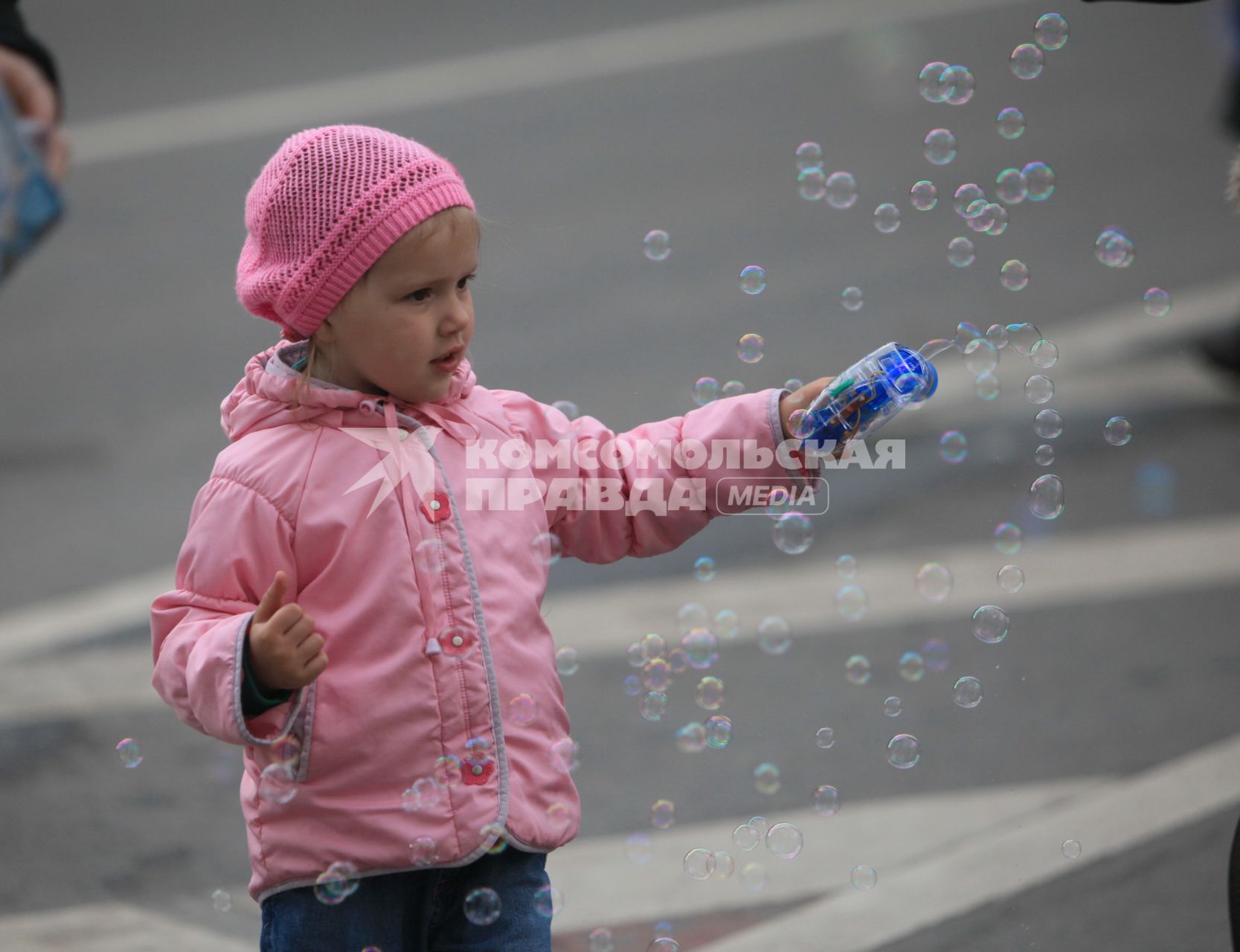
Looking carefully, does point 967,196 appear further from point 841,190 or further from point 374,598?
point 374,598

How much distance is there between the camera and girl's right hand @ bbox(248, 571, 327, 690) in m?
2.19

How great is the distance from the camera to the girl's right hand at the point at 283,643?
2191 millimetres

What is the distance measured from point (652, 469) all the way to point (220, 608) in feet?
2.44

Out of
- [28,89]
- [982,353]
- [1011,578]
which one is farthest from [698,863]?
[28,89]

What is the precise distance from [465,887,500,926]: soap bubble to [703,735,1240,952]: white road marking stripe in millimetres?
1112

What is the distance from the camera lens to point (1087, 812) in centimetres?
383

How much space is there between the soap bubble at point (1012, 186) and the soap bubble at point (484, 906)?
178 centimetres

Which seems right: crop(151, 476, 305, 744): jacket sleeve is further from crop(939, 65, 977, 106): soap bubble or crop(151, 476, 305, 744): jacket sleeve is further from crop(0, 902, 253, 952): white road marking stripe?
crop(939, 65, 977, 106): soap bubble

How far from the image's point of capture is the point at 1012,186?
3.38 metres

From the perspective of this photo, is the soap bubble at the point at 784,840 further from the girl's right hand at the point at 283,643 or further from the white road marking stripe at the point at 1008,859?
the girl's right hand at the point at 283,643

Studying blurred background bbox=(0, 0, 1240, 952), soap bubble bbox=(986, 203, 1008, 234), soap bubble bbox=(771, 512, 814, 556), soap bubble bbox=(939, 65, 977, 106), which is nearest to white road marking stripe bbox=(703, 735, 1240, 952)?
blurred background bbox=(0, 0, 1240, 952)

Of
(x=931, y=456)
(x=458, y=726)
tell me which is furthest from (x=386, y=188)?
(x=931, y=456)

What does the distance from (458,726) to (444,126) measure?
28.8 feet

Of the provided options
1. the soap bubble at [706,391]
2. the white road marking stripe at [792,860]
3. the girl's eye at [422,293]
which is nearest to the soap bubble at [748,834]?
the white road marking stripe at [792,860]
